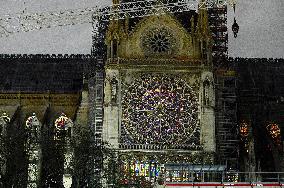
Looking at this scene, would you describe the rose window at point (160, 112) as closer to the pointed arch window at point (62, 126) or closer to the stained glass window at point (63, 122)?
the pointed arch window at point (62, 126)

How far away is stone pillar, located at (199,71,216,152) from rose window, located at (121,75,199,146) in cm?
60

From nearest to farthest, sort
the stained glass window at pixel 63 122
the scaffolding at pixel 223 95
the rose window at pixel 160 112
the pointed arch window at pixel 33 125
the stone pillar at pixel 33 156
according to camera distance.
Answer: the stone pillar at pixel 33 156 < the pointed arch window at pixel 33 125 < the rose window at pixel 160 112 < the scaffolding at pixel 223 95 < the stained glass window at pixel 63 122

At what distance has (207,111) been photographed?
185ft

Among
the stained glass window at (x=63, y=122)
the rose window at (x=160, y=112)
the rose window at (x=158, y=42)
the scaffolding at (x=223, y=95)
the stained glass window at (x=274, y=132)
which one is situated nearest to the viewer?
the rose window at (x=160, y=112)

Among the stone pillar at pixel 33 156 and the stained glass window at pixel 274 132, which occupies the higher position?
the stained glass window at pixel 274 132

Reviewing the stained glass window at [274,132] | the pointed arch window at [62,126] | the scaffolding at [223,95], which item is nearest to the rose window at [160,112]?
the scaffolding at [223,95]

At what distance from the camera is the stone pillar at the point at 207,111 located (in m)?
55.5

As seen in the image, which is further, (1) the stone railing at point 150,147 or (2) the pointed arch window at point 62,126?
(2) the pointed arch window at point 62,126

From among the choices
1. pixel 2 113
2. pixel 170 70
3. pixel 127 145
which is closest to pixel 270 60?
pixel 170 70

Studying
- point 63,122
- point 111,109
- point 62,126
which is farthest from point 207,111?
point 63,122

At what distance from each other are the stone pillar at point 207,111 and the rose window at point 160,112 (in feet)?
1.96

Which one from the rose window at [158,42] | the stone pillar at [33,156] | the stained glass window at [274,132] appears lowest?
the stone pillar at [33,156]

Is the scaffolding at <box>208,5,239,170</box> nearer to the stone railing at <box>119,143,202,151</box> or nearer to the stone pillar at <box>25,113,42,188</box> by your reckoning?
the stone railing at <box>119,143,202,151</box>

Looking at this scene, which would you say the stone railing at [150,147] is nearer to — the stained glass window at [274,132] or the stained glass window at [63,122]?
the stained glass window at [63,122]
